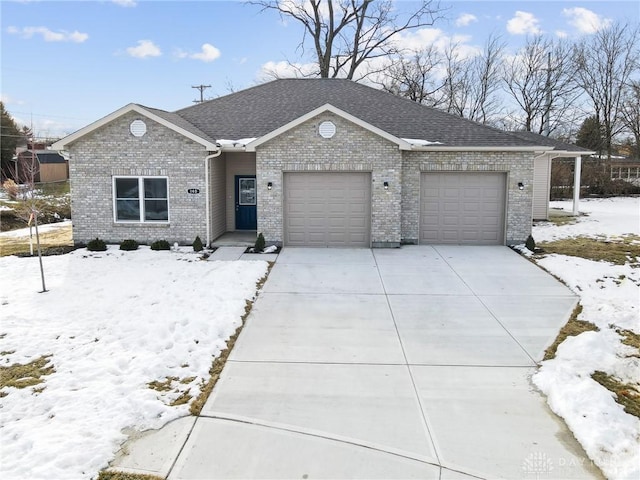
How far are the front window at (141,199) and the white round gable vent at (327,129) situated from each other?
194 inches

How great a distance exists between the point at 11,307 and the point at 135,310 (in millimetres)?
2394

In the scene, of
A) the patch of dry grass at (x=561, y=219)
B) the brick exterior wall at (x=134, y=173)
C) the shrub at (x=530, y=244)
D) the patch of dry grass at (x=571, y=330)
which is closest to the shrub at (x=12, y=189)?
the brick exterior wall at (x=134, y=173)

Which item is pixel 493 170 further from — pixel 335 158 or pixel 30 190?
pixel 30 190

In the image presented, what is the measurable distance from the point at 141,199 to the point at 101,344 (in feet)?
27.9

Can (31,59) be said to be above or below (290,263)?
above

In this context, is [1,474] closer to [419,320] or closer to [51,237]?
[419,320]

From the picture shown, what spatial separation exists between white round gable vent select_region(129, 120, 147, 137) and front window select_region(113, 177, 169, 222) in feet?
4.36

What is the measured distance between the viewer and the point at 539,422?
219 inches

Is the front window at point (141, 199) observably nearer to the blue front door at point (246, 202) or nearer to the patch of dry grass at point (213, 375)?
the blue front door at point (246, 202)

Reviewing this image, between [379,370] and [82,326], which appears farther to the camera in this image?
[82,326]

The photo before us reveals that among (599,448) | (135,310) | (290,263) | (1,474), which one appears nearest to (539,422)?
(599,448)

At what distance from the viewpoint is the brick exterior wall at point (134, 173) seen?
14.8m

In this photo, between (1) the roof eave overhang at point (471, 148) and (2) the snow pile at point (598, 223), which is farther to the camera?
(2) the snow pile at point (598, 223)

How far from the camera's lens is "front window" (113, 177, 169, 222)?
15102mm
